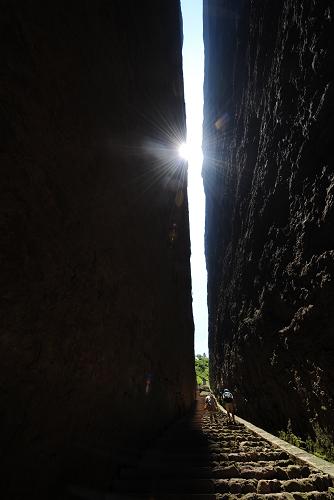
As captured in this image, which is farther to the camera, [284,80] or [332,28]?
[284,80]

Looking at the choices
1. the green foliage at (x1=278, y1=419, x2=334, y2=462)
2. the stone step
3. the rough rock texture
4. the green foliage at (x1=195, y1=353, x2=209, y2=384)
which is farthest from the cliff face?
the green foliage at (x1=195, y1=353, x2=209, y2=384)

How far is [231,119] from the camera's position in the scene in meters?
14.5

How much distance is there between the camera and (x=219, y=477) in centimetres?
362

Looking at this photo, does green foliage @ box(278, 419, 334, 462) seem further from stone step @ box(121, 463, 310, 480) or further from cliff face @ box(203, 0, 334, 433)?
stone step @ box(121, 463, 310, 480)

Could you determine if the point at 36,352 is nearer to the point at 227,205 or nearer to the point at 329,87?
the point at 329,87

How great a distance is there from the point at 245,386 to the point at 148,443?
544 centimetres

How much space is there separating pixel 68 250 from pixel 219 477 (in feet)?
9.94

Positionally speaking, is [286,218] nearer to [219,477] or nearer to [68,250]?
[219,477]

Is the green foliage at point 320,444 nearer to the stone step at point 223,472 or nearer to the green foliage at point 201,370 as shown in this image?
the stone step at point 223,472

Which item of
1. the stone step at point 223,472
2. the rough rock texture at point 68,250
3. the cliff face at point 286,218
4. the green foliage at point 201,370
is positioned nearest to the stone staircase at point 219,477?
the stone step at point 223,472

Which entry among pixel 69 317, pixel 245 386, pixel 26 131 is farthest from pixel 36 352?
pixel 245 386

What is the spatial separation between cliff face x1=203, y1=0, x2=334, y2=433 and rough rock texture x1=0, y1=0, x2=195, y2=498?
8.65ft

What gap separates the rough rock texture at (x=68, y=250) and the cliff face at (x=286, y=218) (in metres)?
2.64

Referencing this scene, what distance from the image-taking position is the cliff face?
14.5ft
